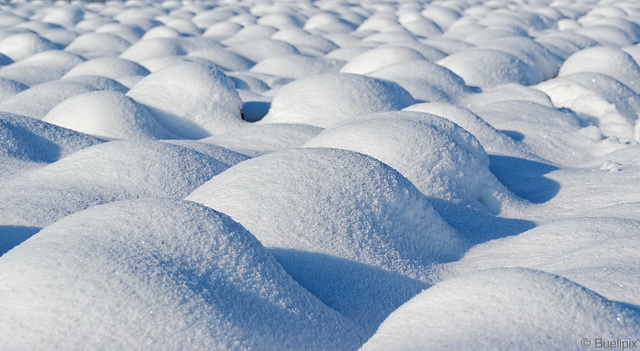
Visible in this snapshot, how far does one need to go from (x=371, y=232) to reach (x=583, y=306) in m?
0.53

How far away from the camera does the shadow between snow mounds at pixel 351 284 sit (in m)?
1.15

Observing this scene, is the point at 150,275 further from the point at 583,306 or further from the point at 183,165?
the point at 183,165

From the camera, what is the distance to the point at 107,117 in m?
2.32

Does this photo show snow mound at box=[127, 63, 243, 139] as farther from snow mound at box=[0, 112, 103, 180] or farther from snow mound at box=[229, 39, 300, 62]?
snow mound at box=[229, 39, 300, 62]

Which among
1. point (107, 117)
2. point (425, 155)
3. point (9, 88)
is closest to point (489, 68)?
point (425, 155)

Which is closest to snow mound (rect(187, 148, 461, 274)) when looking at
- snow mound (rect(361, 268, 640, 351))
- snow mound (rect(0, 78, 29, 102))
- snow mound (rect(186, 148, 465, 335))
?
snow mound (rect(186, 148, 465, 335))

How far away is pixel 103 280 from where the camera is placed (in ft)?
3.01

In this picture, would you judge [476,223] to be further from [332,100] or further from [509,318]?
[332,100]

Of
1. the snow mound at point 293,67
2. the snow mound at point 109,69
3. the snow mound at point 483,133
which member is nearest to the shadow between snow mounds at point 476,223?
the snow mound at point 483,133

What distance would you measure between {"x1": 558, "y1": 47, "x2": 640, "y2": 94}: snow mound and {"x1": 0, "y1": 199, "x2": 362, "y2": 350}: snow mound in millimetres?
2935

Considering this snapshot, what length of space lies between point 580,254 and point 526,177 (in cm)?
88

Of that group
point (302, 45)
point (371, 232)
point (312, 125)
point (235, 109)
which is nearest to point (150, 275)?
point (371, 232)

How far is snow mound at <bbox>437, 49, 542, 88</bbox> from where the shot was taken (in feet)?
11.5

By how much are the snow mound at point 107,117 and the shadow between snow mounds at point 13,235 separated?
898 millimetres
